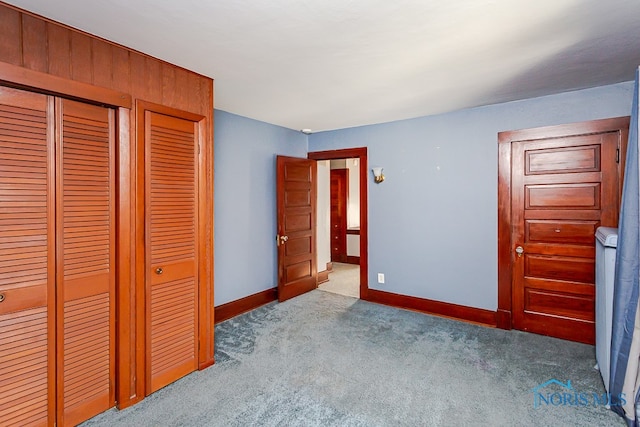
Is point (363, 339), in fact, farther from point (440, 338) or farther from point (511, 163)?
point (511, 163)

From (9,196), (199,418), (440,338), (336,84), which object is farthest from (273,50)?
(440,338)

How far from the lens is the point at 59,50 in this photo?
5.98 feet

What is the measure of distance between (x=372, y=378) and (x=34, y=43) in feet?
10.2

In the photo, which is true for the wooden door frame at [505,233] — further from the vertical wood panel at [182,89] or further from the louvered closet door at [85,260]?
the louvered closet door at [85,260]

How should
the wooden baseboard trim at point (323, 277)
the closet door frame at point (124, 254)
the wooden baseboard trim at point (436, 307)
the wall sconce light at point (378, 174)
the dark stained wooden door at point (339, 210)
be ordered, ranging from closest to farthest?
the closet door frame at point (124, 254)
the wooden baseboard trim at point (436, 307)
the wall sconce light at point (378, 174)
the wooden baseboard trim at point (323, 277)
the dark stained wooden door at point (339, 210)

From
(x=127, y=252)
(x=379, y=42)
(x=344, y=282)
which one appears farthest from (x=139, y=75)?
(x=344, y=282)

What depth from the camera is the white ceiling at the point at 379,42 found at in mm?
1688

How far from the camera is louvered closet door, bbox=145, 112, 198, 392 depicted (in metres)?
2.24

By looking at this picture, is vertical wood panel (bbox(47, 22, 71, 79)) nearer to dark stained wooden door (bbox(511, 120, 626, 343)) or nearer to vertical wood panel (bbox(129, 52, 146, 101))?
vertical wood panel (bbox(129, 52, 146, 101))

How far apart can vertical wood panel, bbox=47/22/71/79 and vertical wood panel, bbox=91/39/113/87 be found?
0.13 m

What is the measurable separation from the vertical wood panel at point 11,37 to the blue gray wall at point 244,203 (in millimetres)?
1967

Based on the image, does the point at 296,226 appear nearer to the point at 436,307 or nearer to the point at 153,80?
the point at 436,307

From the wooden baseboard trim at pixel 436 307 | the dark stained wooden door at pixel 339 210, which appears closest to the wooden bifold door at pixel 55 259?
the wooden baseboard trim at pixel 436 307
